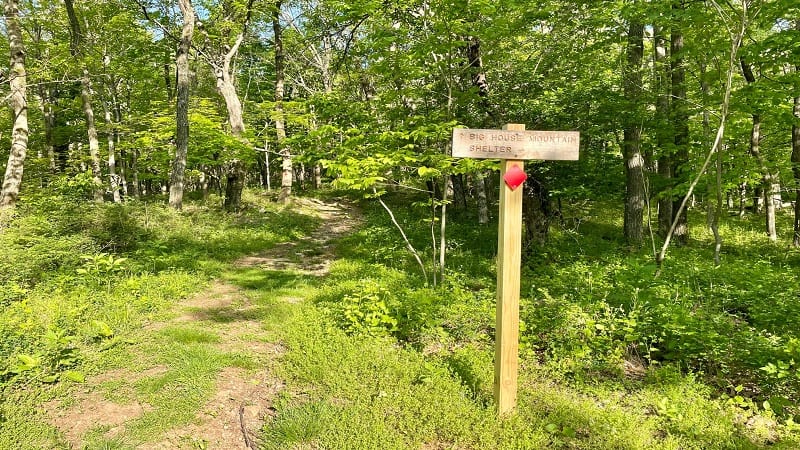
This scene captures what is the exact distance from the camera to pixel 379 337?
576 centimetres

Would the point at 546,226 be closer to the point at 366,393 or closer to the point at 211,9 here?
the point at 366,393

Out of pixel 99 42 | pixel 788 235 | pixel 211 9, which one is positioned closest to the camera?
pixel 788 235

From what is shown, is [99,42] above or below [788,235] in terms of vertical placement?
above

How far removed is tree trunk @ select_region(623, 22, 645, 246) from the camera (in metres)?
9.56

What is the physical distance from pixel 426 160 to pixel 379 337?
10.7 ft

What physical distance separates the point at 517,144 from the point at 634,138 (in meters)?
8.00

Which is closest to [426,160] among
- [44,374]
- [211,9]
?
[44,374]

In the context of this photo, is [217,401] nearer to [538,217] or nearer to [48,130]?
[538,217]

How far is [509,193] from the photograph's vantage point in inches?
157

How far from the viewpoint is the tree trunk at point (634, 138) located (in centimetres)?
956

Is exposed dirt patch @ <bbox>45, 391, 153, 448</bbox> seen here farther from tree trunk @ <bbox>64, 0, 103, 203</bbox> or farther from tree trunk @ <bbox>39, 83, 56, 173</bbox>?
tree trunk @ <bbox>39, 83, 56, 173</bbox>

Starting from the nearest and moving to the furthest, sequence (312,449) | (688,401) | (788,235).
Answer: (312,449)
(688,401)
(788,235)

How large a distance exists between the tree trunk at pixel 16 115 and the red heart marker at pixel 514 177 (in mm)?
11236

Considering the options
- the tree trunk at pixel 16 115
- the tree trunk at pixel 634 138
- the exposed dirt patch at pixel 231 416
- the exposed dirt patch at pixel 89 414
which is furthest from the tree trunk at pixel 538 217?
the tree trunk at pixel 16 115
